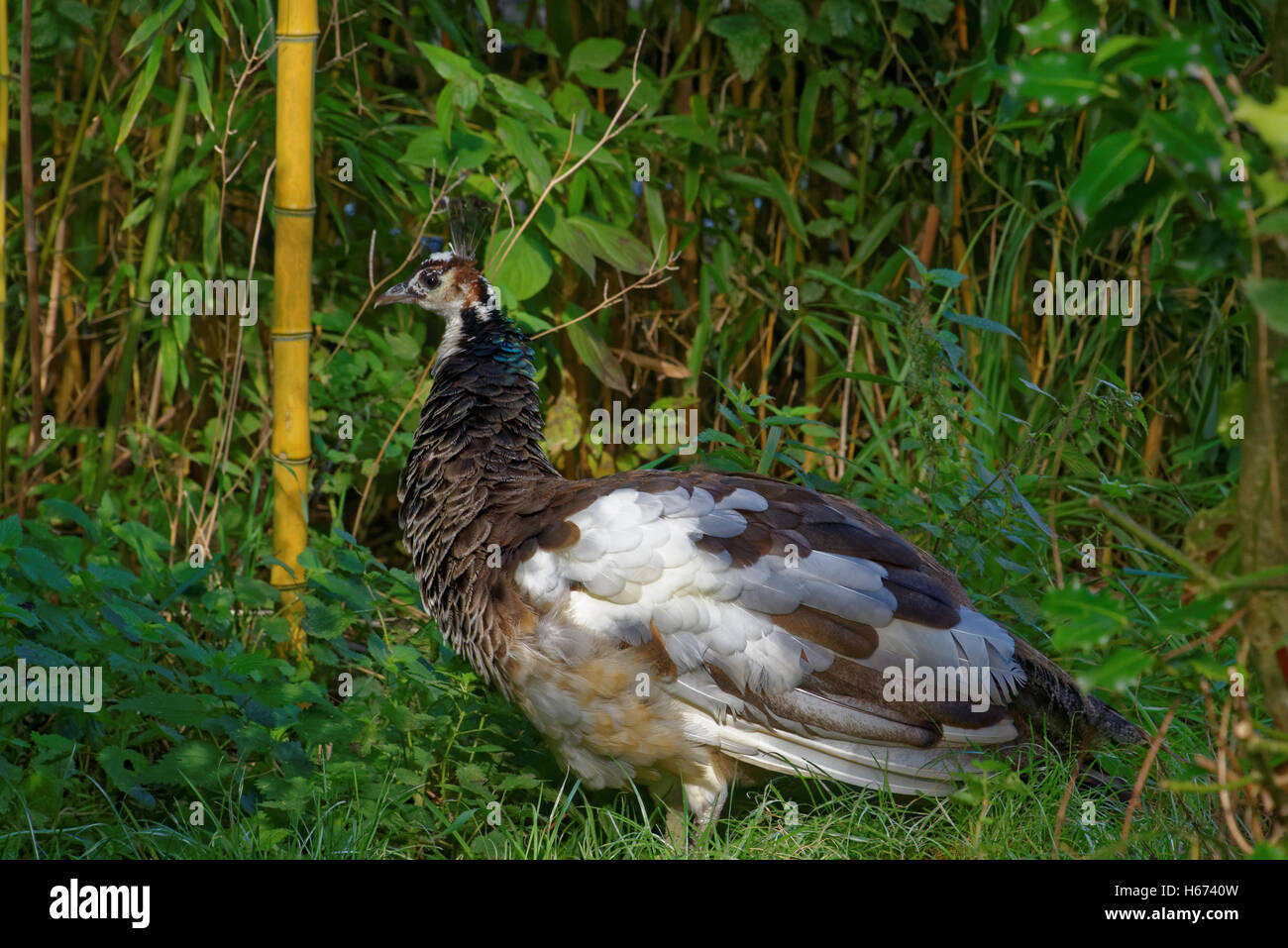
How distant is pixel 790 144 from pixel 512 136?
1.12 metres

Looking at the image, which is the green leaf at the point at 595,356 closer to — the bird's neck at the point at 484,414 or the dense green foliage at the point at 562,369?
the dense green foliage at the point at 562,369

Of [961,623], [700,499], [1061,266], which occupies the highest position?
[1061,266]

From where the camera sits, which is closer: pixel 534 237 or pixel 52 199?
pixel 534 237

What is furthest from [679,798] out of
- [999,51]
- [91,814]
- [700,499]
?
[999,51]

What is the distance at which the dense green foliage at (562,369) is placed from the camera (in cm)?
235

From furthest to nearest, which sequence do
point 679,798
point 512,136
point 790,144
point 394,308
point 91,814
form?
point 790,144 < point 394,308 < point 512,136 < point 679,798 < point 91,814

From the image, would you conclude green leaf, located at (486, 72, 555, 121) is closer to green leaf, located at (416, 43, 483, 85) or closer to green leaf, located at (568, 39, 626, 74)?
green leaf, located at (416, 43, 483, 85)

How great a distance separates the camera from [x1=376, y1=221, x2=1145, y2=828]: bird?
2.31 metres

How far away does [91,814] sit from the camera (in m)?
2.36

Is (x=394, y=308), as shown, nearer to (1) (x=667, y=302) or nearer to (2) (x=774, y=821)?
(1) (x=667, y=302)
